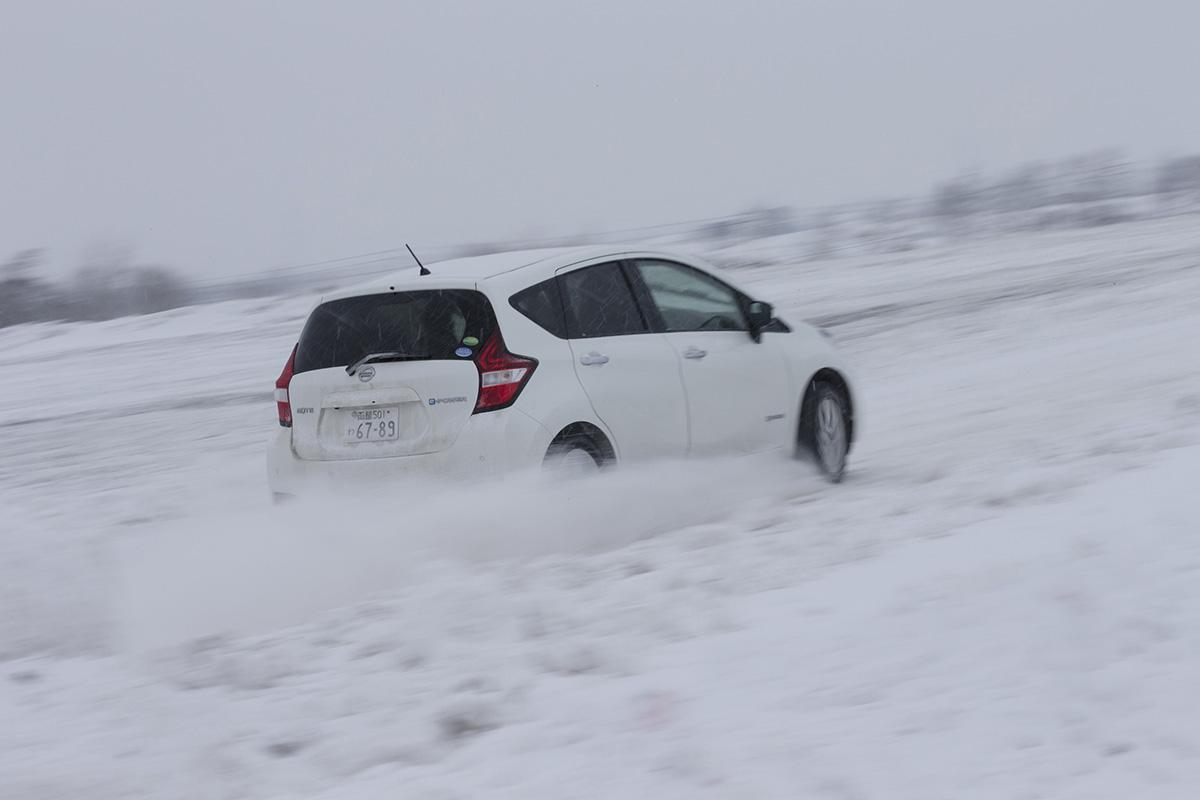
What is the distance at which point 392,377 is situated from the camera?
6516mm

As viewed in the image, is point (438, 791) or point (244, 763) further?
point (244, 763)

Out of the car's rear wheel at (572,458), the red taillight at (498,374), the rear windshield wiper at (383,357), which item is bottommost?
the car's rear wheel at (572,458)

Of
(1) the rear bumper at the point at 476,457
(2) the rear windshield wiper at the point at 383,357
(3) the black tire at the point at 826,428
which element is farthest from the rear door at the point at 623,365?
(3) the black tire at the point at 826,428

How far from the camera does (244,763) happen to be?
4.02 m

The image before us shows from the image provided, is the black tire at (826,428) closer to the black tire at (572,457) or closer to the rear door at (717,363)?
the rear door at (717,363)

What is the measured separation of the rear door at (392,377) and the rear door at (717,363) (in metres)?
1.29

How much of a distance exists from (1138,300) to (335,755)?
14.5 meters

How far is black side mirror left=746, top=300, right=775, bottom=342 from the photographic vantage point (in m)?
7.88

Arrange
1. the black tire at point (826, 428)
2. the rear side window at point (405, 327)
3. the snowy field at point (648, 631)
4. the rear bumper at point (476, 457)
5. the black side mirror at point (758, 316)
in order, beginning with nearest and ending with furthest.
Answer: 1. the snowy field at point (648, 631)
2. the rear bumper at point (476, 457)
3. the rear side window at point (405, 327)
4. the black side mirror at point (758, 316)
5. the black tire at point (826, 428)

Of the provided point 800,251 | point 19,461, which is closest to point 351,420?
point 19,461

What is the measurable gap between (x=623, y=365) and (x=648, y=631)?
90.6 inches

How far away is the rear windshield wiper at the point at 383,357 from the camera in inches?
257

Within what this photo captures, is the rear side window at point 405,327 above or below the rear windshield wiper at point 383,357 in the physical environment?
above

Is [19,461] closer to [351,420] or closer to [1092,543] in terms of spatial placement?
[351,420]
